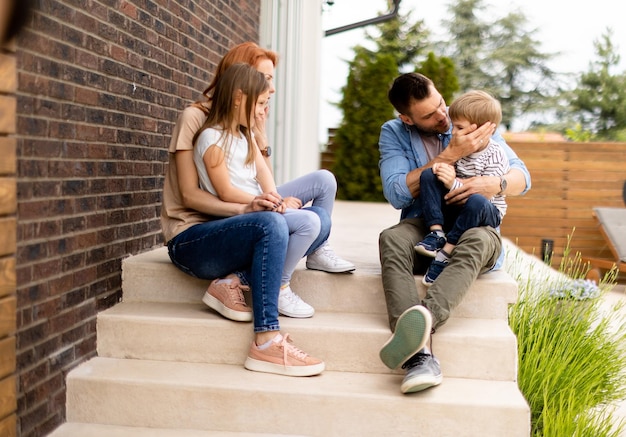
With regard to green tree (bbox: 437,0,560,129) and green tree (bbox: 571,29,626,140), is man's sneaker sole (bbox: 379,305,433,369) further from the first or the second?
green tree (bbox: 571,29,626,140)

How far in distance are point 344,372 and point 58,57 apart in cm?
151

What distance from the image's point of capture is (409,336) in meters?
2.45

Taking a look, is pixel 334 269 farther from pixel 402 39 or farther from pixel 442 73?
pixel 402 39

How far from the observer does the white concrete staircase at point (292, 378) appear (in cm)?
249

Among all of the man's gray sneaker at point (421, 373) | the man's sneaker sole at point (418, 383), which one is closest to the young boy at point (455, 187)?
the man's gray sneaker at point (421, 373)

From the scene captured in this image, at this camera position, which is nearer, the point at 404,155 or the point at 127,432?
the point at 127,432

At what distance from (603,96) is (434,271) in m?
25.7

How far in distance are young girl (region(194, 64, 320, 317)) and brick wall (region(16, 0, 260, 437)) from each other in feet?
1.36

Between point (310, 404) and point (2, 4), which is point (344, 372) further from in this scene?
point (2, 4)

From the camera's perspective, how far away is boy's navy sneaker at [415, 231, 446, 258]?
2.94 meters

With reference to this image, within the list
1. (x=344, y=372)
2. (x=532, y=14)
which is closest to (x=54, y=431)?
(x=344, y=372)

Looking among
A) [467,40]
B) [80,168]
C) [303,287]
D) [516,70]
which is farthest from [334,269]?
[516,70]

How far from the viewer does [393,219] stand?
22.6 ft

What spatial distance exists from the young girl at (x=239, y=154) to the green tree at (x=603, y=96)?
84.4ft
